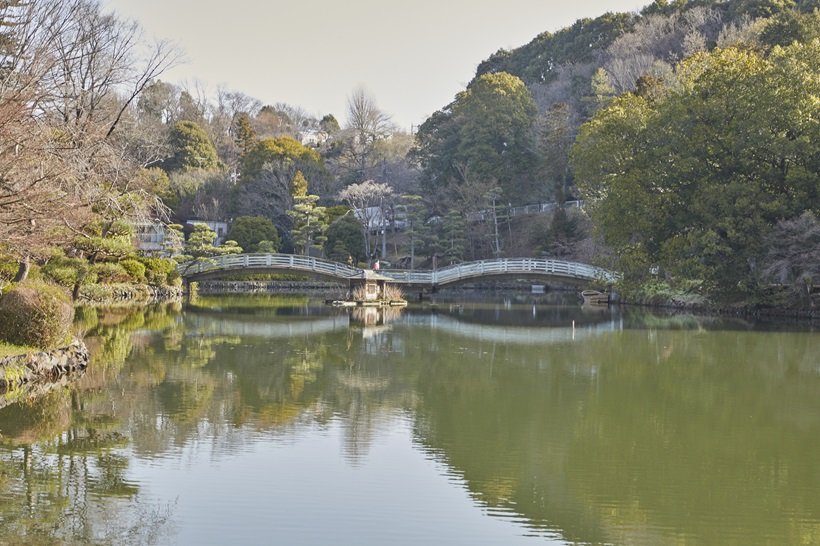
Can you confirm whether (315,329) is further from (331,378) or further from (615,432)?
(615,432)

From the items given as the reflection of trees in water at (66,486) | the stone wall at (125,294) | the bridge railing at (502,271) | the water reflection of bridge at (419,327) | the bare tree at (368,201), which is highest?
the bare tree at (368,201)

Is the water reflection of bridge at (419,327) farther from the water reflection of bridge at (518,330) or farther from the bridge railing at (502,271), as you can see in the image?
the bridge railing at (502,271)

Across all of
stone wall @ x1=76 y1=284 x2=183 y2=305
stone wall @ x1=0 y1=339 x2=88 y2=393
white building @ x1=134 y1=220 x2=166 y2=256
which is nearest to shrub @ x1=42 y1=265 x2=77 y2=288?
stone wall @ x1=76 y1=284 x2=183 y2=305

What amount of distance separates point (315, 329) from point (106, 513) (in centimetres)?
1544

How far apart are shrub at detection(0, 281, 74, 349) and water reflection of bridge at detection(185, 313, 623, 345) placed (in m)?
7.35

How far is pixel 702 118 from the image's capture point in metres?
25.9

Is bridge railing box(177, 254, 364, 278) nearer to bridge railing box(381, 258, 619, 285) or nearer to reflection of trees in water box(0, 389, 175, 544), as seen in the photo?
bridge railing box(381, 258, 619, 285)

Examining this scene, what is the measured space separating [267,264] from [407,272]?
5.31 meters

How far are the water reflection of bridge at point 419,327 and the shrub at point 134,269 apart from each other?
695 centimetres

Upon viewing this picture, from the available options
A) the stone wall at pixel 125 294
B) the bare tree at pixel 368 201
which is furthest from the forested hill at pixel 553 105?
the stone wall at pixel 125 294

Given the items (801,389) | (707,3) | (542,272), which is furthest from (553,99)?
(801,389)

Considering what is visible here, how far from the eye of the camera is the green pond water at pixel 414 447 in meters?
6.66

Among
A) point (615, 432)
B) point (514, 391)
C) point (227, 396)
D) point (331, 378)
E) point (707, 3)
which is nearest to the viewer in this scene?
point (615, 432)

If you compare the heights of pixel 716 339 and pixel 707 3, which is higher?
pixel 707 3
